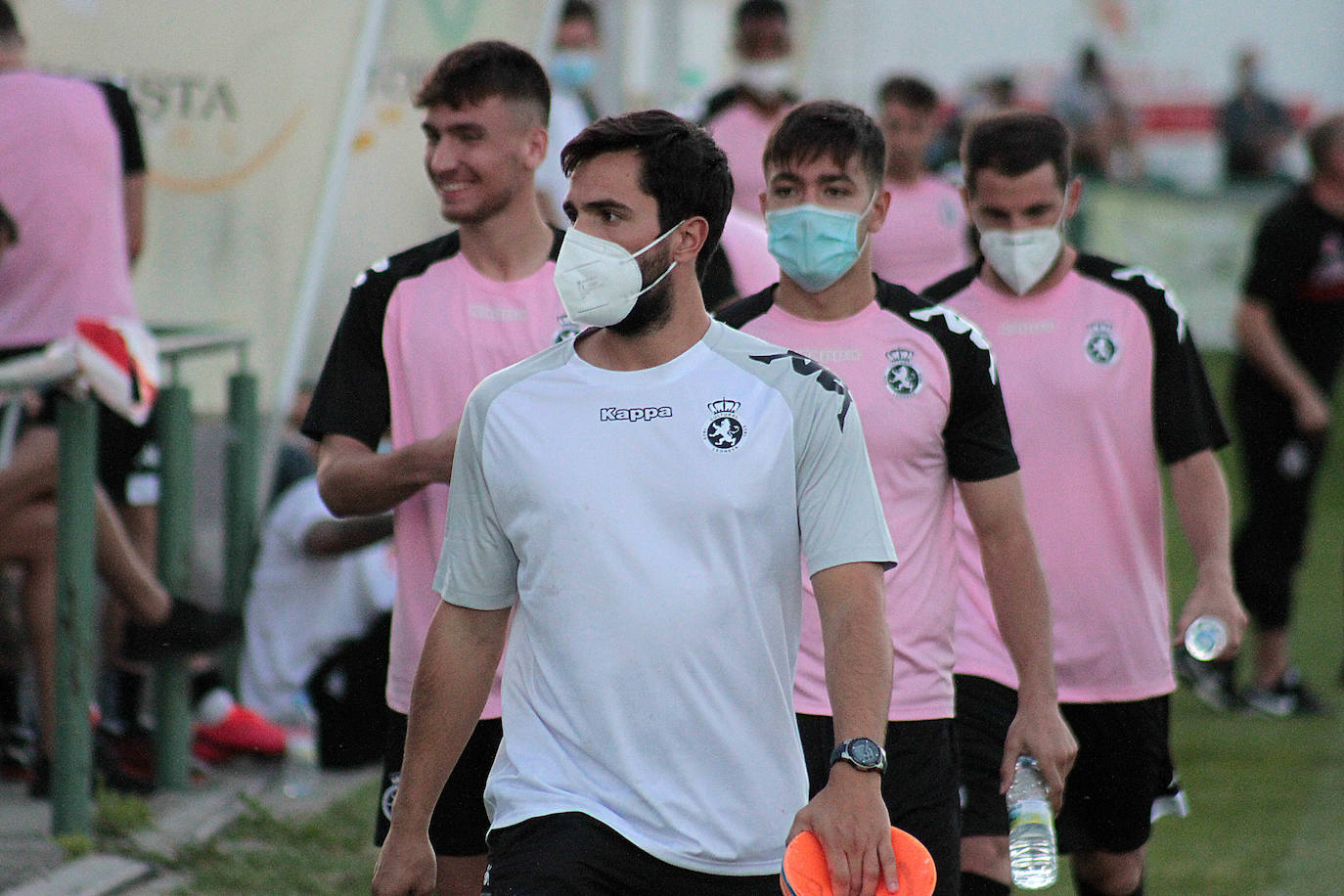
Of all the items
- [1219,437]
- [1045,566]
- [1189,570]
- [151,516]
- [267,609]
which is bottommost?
[1189,570]

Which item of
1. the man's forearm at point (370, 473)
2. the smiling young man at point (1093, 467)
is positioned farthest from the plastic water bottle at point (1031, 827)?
the man's forearm at point (370, 473)

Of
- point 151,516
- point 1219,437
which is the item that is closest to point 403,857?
point 1219,437

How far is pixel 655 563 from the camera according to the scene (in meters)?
3.56

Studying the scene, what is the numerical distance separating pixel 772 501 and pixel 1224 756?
598 cm

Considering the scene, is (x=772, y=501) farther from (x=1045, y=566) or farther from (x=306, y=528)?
(x=306, y=528)

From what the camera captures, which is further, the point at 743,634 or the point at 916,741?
the point at 916,741

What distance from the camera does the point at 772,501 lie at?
359cm

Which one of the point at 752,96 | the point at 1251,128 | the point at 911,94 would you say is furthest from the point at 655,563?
the point at 1251,128

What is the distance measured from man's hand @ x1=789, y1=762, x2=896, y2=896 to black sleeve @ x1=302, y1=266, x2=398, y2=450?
1.93m

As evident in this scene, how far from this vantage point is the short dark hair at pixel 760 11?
10219mm

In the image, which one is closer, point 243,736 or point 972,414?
point 972,414

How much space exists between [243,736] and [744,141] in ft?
11.3

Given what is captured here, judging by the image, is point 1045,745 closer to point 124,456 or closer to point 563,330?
point 563,330

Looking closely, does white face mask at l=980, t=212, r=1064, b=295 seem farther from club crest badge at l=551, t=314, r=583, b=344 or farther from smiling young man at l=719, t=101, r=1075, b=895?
club crest badge at l=551, t=314, r=583, b=344
